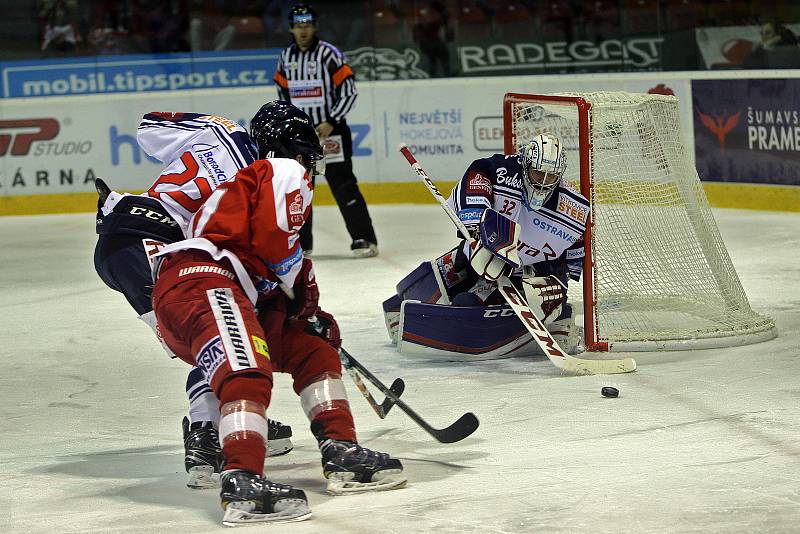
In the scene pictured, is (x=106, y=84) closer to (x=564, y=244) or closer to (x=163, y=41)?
(x=163, y=41)

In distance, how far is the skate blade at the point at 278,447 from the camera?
424 centimetres

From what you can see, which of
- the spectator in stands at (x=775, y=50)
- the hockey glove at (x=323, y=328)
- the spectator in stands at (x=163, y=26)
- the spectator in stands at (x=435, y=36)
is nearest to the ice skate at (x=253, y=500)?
the hockey glove at (x=323, y=328)

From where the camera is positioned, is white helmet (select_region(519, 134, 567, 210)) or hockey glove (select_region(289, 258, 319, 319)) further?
white helmet (select_region(519, 134, 567, 210))

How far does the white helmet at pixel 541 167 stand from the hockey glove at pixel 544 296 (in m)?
0.29

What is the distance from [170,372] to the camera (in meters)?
5.59

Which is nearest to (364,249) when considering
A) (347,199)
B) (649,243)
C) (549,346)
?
(347,199)

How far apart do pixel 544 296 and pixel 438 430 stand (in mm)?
1525

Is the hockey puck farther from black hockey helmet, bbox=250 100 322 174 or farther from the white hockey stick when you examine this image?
black hockey helmet, bbox=250 100 322 174

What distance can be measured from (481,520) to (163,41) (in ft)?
29.2

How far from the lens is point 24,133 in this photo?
10664 mm

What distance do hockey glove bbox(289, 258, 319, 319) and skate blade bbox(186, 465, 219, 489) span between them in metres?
0.47

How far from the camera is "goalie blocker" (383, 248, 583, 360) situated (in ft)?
18.3

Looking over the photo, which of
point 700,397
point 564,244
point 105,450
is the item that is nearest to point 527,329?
point 564,244

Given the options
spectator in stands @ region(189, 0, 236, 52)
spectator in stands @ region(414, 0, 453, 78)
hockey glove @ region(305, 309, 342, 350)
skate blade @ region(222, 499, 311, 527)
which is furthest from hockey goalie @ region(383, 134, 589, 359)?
spectator in stands @ region(189, 0, 236, 52)
